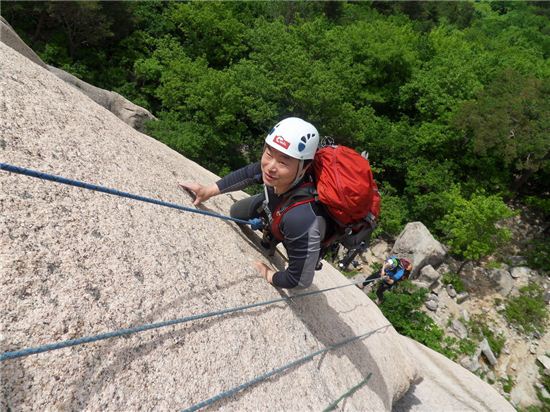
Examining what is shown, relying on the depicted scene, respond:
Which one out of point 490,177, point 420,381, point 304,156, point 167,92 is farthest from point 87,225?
point 490,177

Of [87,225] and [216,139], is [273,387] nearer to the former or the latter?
[87,225]

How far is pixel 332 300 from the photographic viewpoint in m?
5.42

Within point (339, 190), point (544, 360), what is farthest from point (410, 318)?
point (339, 190)

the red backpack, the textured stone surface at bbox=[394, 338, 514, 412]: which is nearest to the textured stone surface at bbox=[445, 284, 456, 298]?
the textured stone surface at bbox=[394, 338, 514, 412]

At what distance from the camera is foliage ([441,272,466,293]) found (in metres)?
16.5

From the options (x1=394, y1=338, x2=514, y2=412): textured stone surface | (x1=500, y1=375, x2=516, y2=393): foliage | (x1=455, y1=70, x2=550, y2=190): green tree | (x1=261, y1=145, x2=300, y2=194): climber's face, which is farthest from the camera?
(x1=455, y1=70, x2=550, y2=190): green tree

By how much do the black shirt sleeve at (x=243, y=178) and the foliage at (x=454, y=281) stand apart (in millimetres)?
15692

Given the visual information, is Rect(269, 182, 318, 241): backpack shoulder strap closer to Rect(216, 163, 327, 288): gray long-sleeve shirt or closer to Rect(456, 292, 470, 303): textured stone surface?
Rect(216, 163, 327, 288): gray long-sleeve shirt

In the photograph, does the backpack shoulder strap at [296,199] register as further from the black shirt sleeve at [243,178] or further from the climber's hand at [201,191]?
the climber's hand at [201,191]

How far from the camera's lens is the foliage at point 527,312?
50.1 feet

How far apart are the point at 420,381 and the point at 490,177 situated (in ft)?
55.2

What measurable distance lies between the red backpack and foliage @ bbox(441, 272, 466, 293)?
608 inches

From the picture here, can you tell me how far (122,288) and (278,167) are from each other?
1.56 meters

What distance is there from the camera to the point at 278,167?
10.0ft
